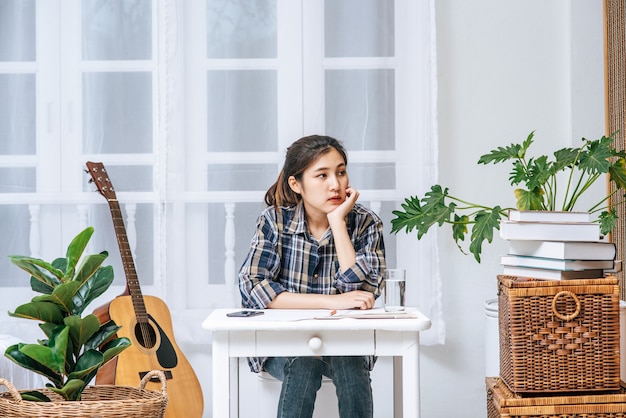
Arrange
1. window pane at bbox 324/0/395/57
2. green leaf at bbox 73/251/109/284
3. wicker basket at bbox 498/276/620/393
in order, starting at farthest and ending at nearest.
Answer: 1. window pane at bbox 324/0/395/57
2. wicker basket at bbox 498/276/620/393
3. green leaf at bbox 73/251/109/284

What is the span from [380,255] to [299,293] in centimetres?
27

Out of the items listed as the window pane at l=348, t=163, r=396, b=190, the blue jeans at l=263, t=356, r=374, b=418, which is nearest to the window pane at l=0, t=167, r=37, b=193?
the window pane at l=348, t=163, r=396, b=190

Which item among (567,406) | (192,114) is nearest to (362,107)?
(192,114)

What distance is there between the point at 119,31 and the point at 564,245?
6.32ft

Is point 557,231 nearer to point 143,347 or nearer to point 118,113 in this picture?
point 143,347

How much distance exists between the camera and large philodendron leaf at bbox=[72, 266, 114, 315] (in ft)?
5.59

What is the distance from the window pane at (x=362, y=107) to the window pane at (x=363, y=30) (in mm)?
78

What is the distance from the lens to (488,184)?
3123 mm

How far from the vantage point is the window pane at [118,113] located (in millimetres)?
3096

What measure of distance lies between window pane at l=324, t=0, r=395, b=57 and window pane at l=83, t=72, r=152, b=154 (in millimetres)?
747

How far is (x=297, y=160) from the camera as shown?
2.42 m

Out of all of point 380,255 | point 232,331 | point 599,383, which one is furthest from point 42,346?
point 599,383

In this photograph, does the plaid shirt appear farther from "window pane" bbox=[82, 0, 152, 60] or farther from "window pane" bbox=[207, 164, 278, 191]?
"window pane" bbox=[82, 0, 152, 60]

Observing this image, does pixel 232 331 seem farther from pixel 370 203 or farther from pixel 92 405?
pixel 370 203
